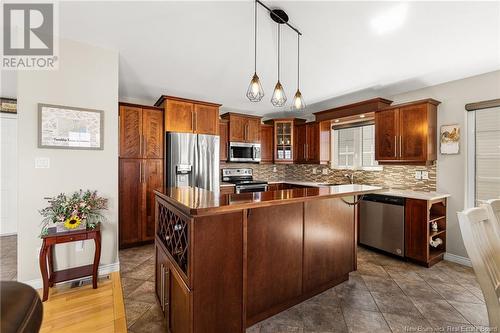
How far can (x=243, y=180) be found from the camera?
16.8 feet

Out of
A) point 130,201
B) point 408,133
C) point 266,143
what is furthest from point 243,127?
point 408,133

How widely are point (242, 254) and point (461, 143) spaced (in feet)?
11.3

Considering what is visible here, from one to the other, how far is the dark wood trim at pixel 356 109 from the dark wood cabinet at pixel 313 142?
18 centimetres

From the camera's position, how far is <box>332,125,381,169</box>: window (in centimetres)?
415

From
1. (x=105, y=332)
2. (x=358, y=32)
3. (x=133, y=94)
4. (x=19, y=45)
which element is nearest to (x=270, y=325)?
(x=105, y=332)

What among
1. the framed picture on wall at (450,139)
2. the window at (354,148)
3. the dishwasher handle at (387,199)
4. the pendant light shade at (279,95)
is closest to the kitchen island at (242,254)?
the pendant light shade at (279,95)

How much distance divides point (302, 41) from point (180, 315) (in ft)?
9.50

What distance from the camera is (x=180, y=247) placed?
1471 millimetres

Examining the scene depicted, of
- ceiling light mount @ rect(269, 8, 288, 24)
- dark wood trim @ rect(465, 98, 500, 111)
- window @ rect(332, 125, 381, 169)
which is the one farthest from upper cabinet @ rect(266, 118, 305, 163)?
ceiling light mount @ rect(269, 8, 288, 24)

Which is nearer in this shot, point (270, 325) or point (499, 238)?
point (499, 238)

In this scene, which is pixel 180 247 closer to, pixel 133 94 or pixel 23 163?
pixel 23 163

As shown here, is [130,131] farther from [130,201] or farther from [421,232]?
[421,232]

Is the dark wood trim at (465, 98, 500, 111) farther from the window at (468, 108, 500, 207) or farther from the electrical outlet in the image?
the electrical outlet

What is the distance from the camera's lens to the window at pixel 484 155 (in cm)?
285
